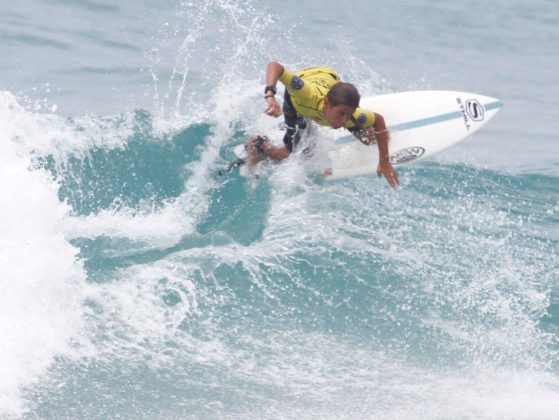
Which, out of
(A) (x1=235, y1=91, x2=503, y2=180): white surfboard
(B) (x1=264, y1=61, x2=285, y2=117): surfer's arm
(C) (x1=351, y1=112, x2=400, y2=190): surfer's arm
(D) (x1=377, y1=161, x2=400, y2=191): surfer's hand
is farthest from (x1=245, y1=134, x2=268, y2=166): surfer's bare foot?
(D) (x1=377, y1=161, x2=400, y2=191): surfer's hand

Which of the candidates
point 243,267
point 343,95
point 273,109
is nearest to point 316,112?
point 343,95

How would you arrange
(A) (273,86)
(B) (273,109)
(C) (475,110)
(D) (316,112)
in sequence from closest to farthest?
(B) (273,109) → (A) (273,86) → (D) (316,112) → (C) (475,110)

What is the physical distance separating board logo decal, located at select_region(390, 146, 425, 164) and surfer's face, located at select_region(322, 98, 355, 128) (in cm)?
139

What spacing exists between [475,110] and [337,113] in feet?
7.87

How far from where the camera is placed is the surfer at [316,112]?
6469 millimetres

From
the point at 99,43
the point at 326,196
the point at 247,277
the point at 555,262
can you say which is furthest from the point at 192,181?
the point at 99,43

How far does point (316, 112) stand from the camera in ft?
23.1

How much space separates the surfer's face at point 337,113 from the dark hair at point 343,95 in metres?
0.03

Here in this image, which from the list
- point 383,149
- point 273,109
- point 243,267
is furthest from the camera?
point 383,149

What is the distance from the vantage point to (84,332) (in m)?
5.38

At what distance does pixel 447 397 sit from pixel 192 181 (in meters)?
3.43

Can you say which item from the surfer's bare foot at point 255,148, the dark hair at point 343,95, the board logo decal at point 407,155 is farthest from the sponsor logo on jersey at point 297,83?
the board logo decal at point 407,155

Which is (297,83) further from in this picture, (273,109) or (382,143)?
(382,143)

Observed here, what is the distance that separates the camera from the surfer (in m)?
6.47
